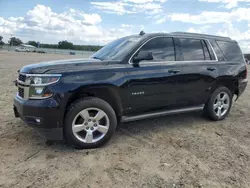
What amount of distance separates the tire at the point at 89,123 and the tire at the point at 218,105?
8.18 ft

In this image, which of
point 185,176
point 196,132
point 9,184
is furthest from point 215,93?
point 9,184

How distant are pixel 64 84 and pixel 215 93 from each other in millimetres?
3428

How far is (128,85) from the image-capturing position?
4.23 metres

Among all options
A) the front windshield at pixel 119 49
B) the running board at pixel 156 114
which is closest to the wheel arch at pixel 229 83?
the running board at pixel 156 114

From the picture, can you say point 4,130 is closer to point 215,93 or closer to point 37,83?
point 37,83

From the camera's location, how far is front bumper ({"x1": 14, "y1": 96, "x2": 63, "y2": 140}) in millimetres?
3615

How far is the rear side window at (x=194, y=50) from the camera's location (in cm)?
506

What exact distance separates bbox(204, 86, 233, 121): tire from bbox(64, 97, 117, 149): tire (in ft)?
8.18

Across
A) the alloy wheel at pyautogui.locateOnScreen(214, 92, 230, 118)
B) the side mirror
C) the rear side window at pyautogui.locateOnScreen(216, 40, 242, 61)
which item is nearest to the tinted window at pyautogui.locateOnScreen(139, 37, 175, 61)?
the side mirror

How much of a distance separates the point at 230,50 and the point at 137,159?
375 cm

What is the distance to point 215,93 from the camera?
5.50 meters

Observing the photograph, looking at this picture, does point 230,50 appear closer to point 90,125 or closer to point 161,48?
point 161,48

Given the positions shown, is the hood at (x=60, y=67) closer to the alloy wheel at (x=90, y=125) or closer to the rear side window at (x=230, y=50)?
the alloy wheel at (x=90, y=125)

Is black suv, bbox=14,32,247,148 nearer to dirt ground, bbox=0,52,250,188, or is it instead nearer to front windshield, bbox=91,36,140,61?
front windshield, bbox=91,36,140,61
